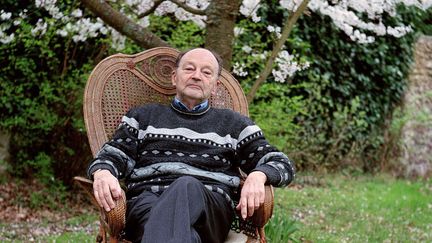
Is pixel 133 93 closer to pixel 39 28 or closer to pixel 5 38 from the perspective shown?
pixel 39 28

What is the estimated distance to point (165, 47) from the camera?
3.52 meters

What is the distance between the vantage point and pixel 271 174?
8.79 feet

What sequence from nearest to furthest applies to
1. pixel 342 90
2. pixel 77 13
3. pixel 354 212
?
1. pixel 77 13
2. pixel 354 212
3. pixel 342 90

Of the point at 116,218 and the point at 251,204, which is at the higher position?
the point at 251,204

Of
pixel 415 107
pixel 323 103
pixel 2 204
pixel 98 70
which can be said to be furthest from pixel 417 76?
pixel 98 70

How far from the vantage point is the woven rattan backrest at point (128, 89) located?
Result: 313cm

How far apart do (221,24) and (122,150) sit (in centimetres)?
129

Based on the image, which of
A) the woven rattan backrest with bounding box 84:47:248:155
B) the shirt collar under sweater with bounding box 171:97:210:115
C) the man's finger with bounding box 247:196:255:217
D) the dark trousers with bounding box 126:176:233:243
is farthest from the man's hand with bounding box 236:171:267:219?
the woven rattan backrest with bounding box 84:47:248:155

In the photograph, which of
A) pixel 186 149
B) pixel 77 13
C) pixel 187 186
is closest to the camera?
pixel 187 186

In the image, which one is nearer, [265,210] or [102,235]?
[265,210]

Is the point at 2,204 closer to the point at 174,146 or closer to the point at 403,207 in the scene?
the point at 174,146

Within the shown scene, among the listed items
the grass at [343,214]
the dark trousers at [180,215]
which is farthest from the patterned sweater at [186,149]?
the grass at [343,214]

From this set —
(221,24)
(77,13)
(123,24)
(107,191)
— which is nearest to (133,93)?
(123,24)

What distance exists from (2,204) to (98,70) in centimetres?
304
